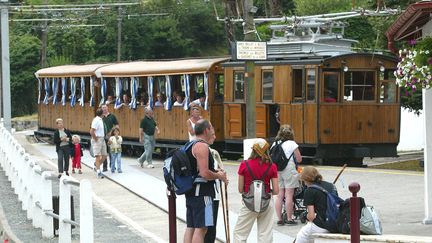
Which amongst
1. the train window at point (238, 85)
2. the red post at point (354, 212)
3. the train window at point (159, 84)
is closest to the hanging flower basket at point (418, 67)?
the red post at point (354, 212)

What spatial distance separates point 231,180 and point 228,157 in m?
6.77

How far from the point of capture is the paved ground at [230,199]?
15422mm

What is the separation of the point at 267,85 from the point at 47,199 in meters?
13.3

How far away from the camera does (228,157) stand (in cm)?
2972

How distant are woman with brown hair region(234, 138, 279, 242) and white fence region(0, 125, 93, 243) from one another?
6.59 ft

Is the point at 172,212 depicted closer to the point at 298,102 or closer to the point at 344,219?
the point at 344,219

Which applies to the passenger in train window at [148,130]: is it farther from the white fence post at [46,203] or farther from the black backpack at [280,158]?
the white fence post at [46,203]

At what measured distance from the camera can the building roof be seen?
1366cm

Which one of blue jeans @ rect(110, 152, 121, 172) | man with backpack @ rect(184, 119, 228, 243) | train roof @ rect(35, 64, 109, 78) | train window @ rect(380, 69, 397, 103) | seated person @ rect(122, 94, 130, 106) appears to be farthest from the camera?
train roof @ rect(35, 64, 109, 78)

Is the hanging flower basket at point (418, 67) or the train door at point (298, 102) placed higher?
the hanging flower basket at point (418, 67)

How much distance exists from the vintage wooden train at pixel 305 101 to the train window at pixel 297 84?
3 centimetres

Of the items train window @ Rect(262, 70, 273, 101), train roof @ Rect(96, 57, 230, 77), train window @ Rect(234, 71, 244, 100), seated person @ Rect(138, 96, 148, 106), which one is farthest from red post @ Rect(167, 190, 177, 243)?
seated person @ Rect(138, 96, 148, 106)

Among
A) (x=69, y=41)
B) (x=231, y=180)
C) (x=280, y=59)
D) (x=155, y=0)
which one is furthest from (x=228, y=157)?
(x=69, y=41)

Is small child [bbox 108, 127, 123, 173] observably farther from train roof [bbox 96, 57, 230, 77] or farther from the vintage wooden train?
train roof [bbox 96, 57, 230, 77]
